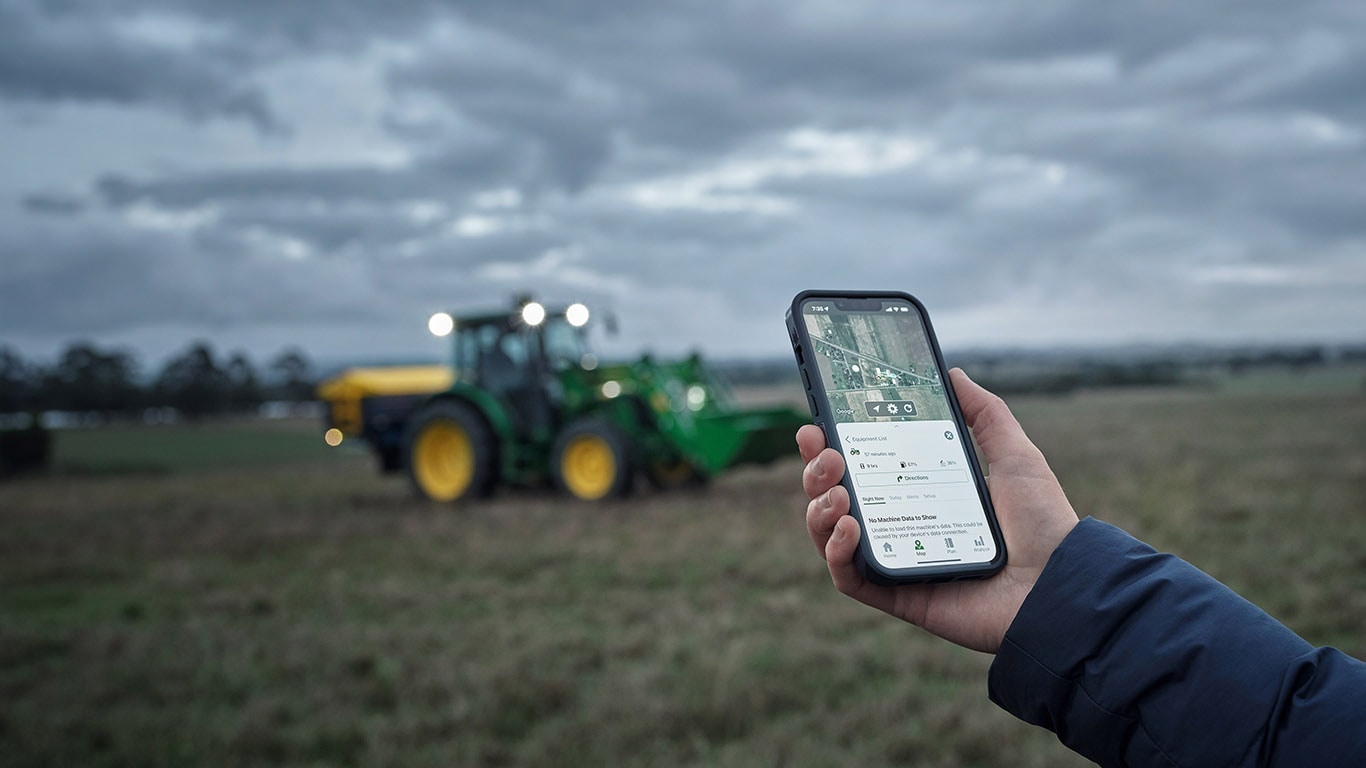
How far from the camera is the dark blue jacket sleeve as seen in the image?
1.22 m

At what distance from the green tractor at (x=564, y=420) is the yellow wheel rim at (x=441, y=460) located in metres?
0.01

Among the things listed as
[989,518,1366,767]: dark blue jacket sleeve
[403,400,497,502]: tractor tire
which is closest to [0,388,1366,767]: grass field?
[403,400,497,502]: tractor tire

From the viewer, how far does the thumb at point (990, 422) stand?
175 cm

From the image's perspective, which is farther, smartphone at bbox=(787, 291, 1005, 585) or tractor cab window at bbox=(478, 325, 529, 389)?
tractor cab window at bbox=(478, 325, 529, 389)

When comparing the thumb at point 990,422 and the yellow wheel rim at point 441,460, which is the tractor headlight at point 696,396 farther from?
the thumb at point 990,422

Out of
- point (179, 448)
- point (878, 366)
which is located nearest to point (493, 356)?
point (878, 366)

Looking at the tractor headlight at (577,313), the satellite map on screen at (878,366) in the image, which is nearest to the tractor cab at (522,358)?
the tractor headlight at (577,313)

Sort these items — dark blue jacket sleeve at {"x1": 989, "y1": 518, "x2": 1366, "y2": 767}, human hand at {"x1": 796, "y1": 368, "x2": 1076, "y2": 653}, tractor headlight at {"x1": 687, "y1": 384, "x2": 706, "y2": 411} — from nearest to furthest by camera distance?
dark blue jacket sleeve at {"x1": 989, "y1": 518, "x2": 1366, "y2": 767}
human hand at {"x1": 796, "y1": 368, "x2": 1076, "y2": 653}
tractor headlight at {"x1": 687, "y1": 384, "x2": 706, "y2": 411}

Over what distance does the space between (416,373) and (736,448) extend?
19.8 ft

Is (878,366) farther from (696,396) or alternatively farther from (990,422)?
(696,396)

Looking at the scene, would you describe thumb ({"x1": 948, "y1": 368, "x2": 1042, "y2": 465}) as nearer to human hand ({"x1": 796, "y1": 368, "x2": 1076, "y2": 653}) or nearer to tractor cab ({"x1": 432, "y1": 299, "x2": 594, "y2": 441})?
human hand ({"x1": 796, "y1": 368, "x2": 1076, "y2": 653})

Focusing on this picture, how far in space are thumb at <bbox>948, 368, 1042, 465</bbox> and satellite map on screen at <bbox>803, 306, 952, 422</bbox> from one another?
42mm

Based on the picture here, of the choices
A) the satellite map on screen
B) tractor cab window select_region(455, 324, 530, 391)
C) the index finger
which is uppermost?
tractor cab window select_region(455, 324, 530, 391)

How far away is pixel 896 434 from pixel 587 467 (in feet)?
33.5
